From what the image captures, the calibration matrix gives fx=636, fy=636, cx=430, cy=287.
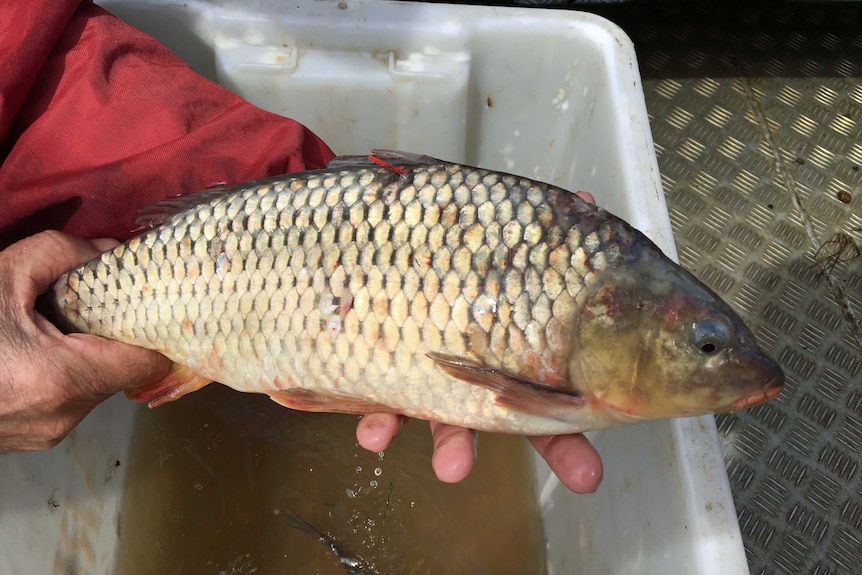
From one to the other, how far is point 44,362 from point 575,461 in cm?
90

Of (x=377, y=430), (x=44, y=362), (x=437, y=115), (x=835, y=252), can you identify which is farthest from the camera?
(x=835, y=252)

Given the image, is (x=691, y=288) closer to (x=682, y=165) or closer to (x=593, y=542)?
(x=593, y=542)

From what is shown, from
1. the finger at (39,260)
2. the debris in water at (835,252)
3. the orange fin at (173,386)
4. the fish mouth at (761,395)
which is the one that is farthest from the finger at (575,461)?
the debris in water at (835,252)

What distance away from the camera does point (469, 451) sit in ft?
3.70

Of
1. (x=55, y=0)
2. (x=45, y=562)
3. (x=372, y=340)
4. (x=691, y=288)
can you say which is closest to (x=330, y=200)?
(x=372, y=340)

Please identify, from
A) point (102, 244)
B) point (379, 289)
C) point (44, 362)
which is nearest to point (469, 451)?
point (379, 289)

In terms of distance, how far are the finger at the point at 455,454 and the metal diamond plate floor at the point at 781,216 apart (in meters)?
0.94

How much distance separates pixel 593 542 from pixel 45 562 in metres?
1.09

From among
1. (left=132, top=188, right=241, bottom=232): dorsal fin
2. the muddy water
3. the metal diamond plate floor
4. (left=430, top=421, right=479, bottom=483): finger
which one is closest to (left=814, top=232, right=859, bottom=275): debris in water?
the metal diamond plate floor

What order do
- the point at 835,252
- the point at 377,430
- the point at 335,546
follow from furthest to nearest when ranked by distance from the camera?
the point at 835,252
the point at 335,546
the point at 377,430

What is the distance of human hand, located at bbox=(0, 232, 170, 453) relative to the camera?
1042 millimetres

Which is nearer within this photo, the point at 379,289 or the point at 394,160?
the point at 379,289

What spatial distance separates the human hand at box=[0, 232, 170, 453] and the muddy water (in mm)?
514

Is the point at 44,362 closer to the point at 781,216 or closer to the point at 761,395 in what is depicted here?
the point at 761,395
